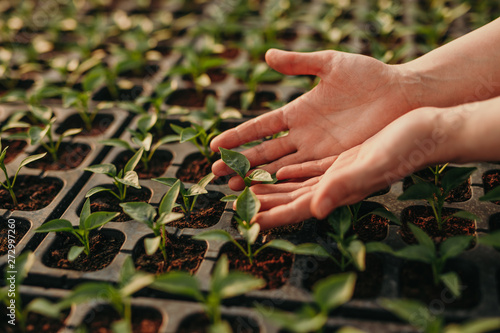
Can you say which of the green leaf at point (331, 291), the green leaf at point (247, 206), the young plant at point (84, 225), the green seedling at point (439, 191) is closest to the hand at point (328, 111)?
the green leaf at point (247, 206)

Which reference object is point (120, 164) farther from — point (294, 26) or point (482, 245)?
point (294, 26)

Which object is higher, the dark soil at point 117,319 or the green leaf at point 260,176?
the green leaf at point 260,176

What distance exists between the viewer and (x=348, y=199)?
3.49ft

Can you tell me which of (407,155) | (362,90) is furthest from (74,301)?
(362,90)

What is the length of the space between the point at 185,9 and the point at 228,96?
1.18m

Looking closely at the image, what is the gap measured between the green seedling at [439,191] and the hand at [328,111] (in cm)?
25

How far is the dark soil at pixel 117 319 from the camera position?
3.26 feet

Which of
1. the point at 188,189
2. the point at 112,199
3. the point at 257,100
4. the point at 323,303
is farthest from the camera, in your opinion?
the point at 257,100

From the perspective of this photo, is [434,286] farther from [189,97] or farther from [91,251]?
[189,97]

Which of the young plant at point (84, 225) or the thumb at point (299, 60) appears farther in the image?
the thumb at point (299, 60)

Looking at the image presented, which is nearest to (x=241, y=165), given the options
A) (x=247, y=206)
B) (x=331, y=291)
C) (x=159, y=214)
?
(x=247, y=206)

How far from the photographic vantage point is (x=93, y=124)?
1.76 meters

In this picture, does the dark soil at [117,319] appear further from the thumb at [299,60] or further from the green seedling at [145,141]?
the thumb at [299,60]

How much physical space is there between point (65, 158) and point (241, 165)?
0.76m
